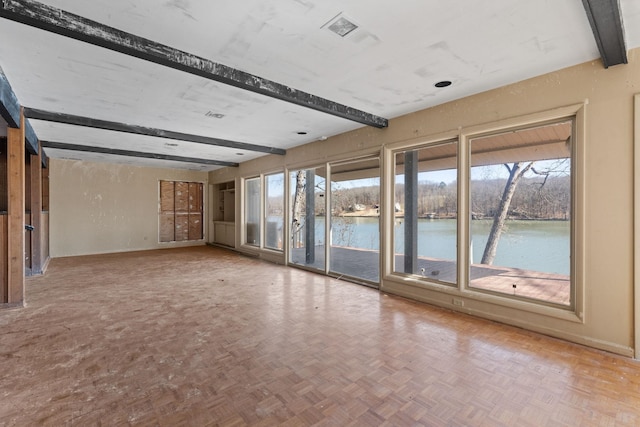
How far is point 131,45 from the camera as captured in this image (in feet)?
8.08

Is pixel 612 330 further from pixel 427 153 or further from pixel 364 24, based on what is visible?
pixel 364 24

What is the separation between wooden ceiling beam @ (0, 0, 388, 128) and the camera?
2062 millimetres

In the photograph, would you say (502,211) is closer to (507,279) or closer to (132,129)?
(507,279)

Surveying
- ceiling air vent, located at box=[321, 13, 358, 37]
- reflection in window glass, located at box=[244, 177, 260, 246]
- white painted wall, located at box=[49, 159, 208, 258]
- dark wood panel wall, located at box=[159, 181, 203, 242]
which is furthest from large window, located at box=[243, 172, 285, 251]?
ceiling air vent, located at box=[321, 13, 358, 37]

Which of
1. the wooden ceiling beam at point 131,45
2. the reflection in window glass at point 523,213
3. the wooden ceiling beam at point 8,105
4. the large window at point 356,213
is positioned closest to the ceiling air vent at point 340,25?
the wooden ceiling beam at point 131,45

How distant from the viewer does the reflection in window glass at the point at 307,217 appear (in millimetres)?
6500

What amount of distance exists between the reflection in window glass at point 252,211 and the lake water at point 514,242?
187 inches

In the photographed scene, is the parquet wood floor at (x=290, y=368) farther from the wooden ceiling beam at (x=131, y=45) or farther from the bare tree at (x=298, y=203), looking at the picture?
the bare tree at (x=298, y=203)

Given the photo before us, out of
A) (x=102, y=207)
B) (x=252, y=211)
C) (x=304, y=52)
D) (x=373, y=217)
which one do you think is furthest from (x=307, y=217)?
(x=102, y=207)

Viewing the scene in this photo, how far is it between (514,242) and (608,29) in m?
2.29

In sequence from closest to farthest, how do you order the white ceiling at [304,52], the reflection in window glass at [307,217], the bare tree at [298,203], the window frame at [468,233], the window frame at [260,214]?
the white ceiling at [304,52]
the window frame at [468,233]
the reflection in window glass at [307,217]
the bare tree at [298,203]
the window frame at [260,214]

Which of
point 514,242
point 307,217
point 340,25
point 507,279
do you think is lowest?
point 507,279

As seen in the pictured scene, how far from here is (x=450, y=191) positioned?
14.1 feet

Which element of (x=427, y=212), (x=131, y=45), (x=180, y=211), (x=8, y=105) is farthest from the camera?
(x=180, y=211)
